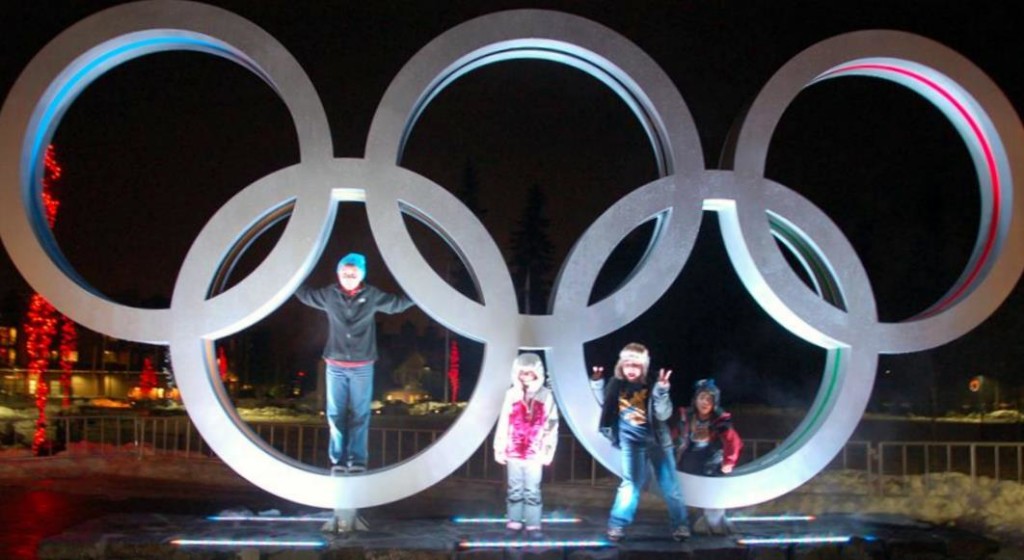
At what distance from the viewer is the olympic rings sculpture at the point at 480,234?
7.34 meters

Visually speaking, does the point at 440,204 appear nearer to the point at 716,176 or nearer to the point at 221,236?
the point at 221,236

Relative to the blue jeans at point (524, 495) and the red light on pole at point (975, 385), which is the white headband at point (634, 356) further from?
the red light on pole at point (975, 385)

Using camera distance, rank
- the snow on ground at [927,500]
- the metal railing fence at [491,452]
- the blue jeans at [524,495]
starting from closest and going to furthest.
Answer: the blue jeans at [524,495], the snow on ground at [927,500], the metal railing fence at [491,452]

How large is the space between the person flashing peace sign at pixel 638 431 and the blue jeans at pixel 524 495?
64 cm

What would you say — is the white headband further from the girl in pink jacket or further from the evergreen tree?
the evergreen tree

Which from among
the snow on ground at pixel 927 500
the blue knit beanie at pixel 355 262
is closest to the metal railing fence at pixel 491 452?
the snow on ground at pixel 927 500

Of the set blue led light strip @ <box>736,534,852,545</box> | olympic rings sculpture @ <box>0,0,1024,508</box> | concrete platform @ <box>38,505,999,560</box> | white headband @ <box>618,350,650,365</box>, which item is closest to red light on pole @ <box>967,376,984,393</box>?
concrete platform @ <box>38,505,999,560</box>

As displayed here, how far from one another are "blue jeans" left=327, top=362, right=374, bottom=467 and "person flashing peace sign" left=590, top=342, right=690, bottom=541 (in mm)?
2007

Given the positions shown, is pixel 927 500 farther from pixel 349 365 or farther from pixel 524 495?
pixel 349 365

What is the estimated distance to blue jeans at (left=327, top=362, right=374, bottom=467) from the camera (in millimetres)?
7516

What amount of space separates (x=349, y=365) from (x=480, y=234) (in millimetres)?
1566

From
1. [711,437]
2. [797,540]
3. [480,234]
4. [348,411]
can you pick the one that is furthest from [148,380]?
[797,540]

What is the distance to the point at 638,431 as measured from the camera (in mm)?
7285

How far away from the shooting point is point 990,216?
8391mm
